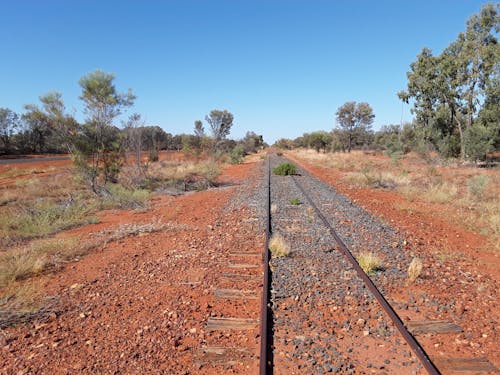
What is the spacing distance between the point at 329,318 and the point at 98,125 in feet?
48.4

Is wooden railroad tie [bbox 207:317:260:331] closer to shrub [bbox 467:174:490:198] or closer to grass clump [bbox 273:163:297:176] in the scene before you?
shrub [bbox 467:174:490:198]

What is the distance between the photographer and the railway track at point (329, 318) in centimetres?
351

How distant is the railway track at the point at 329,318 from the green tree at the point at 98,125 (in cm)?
1142

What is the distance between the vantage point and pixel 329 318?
439cm

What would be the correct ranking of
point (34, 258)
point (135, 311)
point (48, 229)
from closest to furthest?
point (135, 311) → point (34, 258) → point (48, 229)

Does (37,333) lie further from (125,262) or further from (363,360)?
(363,360)

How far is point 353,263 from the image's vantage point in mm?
6078

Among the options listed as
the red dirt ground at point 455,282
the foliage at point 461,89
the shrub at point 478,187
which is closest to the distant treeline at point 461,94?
the foliage at point 461,89

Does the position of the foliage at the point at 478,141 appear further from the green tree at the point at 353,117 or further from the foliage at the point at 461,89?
the green tree at the point at 353,117

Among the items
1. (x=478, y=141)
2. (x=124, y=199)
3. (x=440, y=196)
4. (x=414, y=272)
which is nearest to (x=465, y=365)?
(x=414, y=272)

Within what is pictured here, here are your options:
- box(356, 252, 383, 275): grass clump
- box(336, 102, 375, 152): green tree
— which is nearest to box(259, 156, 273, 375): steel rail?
box(356, 252, 383, 275): grass clump

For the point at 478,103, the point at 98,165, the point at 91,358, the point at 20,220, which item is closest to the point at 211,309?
the point at 91,358

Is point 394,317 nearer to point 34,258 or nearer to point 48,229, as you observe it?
point 34,258

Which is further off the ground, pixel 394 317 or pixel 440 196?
pixel 440 196
